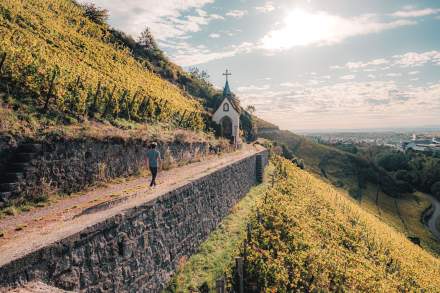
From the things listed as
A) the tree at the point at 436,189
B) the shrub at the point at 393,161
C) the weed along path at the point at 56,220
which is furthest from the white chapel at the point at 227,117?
the shrub at the point at 393,161

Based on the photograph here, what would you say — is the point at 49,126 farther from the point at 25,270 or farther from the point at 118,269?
the point at 25,270

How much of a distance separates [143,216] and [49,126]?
5523 millimetres

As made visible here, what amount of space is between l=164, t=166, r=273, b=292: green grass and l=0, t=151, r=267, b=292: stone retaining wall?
0.29 m

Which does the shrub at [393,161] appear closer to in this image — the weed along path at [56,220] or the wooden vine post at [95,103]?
the wooden vine post at [95,103]

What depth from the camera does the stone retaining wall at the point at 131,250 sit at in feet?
18.6

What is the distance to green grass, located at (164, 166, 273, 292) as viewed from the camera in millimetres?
10172

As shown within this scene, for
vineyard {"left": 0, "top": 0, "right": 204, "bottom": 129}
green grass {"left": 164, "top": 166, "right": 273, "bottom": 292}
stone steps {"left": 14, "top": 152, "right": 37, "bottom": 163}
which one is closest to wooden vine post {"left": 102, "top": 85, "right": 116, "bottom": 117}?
vineyard {"left": 0, "top": 0, "right": 204, "bottom": 129}

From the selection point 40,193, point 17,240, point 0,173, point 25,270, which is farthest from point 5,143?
point 25,270

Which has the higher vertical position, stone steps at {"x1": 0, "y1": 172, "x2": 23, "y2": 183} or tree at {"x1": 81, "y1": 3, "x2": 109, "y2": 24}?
tree at {"x1": 81, "y1": 3, "x2": 109, "y2": 24}

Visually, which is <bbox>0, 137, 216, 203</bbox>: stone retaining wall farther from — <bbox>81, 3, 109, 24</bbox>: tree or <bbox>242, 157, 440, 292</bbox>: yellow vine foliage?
<bbox>81, 3, 109, 24</bbox>: tree

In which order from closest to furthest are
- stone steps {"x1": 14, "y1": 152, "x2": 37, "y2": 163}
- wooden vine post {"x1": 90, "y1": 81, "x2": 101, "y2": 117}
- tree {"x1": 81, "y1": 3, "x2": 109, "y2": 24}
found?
stone steps {"x1": 14, "y1": 152, "x2": 37, "y2": 163} → wooden vine post {"x1": 90, "y1": 81, "x2": 101, "y2": 117} → tree {"x1": 81, "y1": 3, "x2": 109, "y2": 24}

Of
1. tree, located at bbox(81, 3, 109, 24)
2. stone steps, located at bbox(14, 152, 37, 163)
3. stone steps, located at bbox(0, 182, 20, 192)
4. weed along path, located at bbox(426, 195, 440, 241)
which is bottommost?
weed along path, located at bbox(426, 195, 440, 241)

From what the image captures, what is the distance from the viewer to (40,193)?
1037cm

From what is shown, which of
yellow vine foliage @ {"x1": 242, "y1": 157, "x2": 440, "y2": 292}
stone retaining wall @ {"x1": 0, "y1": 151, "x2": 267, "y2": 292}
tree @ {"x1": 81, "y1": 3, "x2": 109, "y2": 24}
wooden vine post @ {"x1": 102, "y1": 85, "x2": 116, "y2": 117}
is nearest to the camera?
stone retaining wall @ {"x1": 0, "y1": 151, "x2": 267, "y2": 292}
